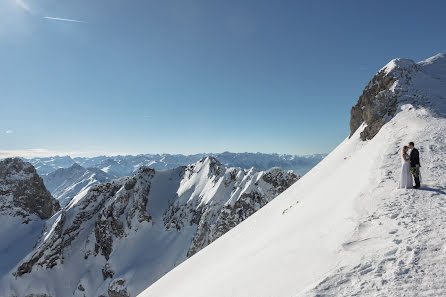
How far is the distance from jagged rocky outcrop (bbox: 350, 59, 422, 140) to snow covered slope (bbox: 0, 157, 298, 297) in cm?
5445

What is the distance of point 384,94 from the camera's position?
2381cm

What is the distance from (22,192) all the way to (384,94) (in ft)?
414

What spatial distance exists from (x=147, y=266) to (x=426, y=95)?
84.5 metres

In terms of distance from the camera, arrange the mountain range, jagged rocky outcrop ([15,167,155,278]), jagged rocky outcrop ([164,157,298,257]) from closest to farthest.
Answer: the mountain range → jagged rocky outcrop ([164,157,298,257]) → jagged rocky outcrop ([15,167,155,278])

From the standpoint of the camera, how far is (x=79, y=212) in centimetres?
9056

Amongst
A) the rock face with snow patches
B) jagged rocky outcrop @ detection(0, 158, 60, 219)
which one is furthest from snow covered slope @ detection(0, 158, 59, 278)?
the rock face with snow patches

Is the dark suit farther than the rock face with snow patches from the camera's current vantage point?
No

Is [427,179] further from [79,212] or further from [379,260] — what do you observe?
[79,212]

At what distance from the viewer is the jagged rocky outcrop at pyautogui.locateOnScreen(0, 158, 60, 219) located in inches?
3691

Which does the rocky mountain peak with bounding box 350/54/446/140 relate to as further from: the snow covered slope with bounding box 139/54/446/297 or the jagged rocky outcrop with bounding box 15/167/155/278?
the jagged rocky outcrop with bounding box 15/167/155/278

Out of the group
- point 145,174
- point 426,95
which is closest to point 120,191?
point 145,174

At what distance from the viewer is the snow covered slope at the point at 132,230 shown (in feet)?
249

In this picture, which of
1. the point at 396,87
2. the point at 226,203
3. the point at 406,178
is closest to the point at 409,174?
the point at 406,178

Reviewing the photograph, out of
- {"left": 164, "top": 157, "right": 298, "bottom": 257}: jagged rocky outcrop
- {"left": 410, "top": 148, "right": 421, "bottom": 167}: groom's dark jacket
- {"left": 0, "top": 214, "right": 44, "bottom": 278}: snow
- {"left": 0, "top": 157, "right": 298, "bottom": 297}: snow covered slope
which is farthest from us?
{"left": 0, "top": 214, "right": 44, "bottom": 278}: snow
